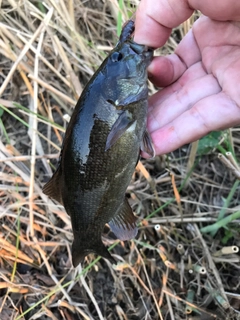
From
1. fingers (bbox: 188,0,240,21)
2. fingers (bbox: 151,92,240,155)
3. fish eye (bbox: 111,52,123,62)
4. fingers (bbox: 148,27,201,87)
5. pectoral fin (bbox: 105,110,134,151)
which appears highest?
fish eye (bbox: 111,52,123,62)

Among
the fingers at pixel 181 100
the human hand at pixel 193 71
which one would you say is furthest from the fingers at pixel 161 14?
the fingers at pixel 181 100

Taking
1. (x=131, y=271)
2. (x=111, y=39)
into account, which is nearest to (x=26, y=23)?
(x=111, y=39)

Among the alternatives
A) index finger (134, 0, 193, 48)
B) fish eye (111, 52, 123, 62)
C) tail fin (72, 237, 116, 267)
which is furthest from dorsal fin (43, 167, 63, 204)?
index finger (134, 0, 193, 48)

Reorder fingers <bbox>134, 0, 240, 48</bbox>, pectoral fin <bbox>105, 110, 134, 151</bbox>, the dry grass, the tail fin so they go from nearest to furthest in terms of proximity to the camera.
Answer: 1. pectoral fin <bbox>105, 110, 134, 151</bbox>
2. fingers <bbox>134, 0, 240, 48</bbox>
3. the tail fin
4. the dry grass

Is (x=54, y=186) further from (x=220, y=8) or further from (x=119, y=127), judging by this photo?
(x=220, y=8)

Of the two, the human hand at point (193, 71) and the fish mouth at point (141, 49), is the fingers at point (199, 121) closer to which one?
the human hand at point (193, 71)

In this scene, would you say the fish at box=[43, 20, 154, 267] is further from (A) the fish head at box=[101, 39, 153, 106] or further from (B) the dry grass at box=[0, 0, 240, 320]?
(B) the dry grass at box=[0, 0, 240, 320]

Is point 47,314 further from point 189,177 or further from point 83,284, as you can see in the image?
point 189,177
